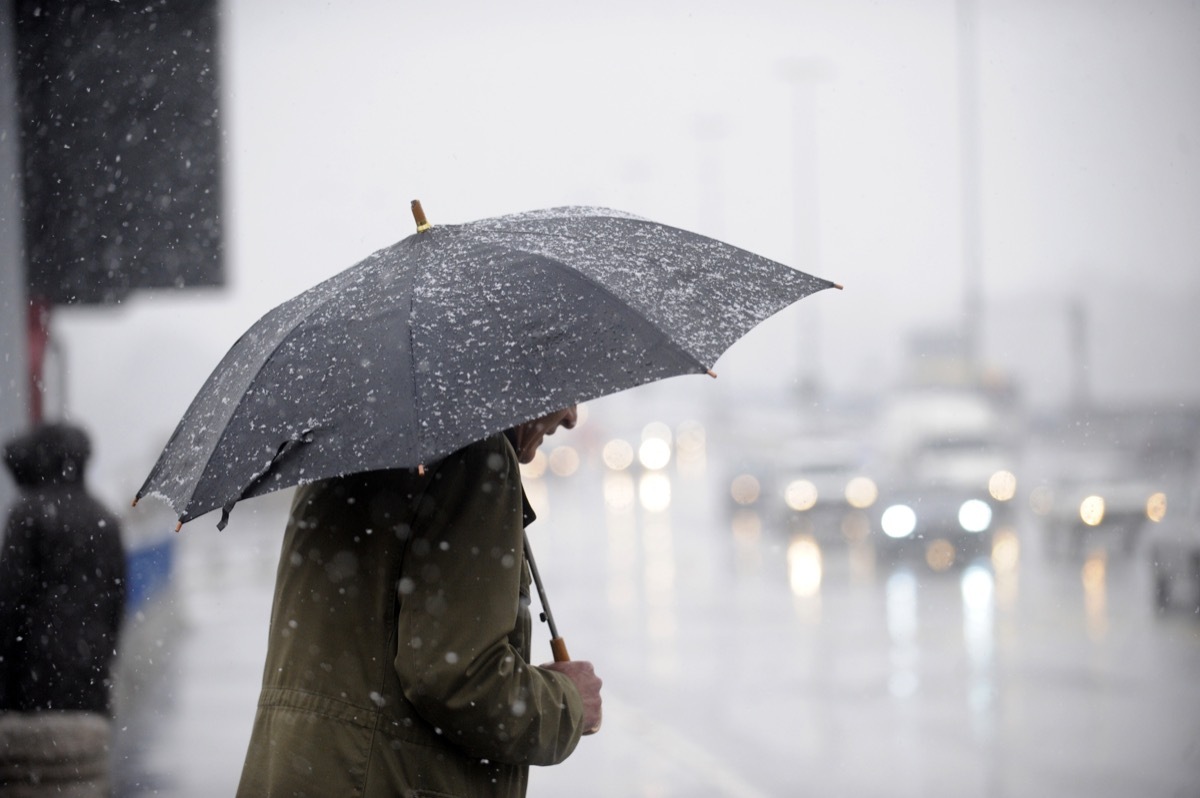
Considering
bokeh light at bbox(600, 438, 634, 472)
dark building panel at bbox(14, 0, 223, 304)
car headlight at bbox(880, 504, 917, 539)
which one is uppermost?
dark building panel at bbox(14, 0, 223, 304)

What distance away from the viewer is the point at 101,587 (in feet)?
13.8

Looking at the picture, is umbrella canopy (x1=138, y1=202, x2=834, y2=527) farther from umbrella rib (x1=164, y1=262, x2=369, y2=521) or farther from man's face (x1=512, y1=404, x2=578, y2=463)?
man's face (x1=512, y1=404, x2=578, y2=463)

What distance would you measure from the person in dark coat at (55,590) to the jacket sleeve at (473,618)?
7.70 ft

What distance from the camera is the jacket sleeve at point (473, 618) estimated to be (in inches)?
81.8

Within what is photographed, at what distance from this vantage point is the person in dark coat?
13.5 feet

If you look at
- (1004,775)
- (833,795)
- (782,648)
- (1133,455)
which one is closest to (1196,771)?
(1004,775)

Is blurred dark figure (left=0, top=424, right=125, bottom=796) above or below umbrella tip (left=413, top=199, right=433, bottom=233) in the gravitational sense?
below

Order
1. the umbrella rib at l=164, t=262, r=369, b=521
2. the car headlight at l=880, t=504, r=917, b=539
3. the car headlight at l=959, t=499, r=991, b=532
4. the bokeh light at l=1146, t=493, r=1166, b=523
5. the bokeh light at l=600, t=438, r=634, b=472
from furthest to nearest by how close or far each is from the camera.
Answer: the bokeh light at l=600, t=438, r=634, b=472
the car headlight at l=880, t=504, r=917, b=539
the car headlight at l=959, t=499, r=991, b=532
the bokeh light at l=1146, t=493, r=1166, b=523
the umbrella rib at l=164, t=262, r=369, b=521

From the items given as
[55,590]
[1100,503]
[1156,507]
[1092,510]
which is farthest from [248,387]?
[1092,510]

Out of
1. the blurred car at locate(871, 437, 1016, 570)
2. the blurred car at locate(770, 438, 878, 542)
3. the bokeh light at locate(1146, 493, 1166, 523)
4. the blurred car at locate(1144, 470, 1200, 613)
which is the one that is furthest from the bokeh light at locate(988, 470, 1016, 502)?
the blurred car at locate(1144, 470, 1200, 613)

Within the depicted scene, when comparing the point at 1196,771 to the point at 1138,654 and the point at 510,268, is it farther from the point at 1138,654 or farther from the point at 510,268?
the point at 510,268

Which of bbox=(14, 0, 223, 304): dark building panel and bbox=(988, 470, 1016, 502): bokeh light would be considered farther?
bbox=(988, 470, 1016, 502): bokeh light

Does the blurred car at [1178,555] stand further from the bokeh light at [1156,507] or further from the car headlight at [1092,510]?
the car headlight at [1092,510]

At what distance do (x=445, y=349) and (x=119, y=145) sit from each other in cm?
590
